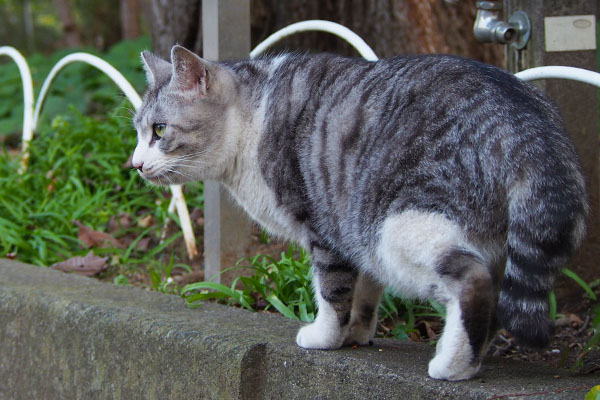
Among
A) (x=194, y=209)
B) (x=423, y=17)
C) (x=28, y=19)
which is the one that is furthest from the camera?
(x=28, y=19)

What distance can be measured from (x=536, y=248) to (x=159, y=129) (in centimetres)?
145

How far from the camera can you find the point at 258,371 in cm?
246

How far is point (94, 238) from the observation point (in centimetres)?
414

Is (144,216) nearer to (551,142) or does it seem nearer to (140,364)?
(140,364)

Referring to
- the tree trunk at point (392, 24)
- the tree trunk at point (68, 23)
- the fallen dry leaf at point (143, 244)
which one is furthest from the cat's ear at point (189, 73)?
the tree trunk at point (68, 23)

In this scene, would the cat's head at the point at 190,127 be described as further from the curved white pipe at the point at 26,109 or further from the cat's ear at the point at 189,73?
the curved white pipe at the point at 26,109

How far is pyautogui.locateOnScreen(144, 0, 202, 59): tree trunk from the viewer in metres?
5.07

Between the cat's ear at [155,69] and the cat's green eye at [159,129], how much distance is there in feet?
0.72

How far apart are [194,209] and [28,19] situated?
43.7 ft

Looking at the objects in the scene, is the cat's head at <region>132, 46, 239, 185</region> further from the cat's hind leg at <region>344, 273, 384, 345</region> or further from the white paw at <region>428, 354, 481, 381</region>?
the white paw at <region>428, 354, 481, 381</region>

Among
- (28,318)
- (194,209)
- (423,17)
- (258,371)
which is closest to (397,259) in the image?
(258,371)

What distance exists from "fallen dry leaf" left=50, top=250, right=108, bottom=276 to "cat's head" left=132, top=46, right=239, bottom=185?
1.25 metres

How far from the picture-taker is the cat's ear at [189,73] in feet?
8.95

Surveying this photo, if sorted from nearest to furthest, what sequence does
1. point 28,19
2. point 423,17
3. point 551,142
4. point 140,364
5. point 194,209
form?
point 551,142, point 140,364, point 194,209, point 423,17, point 28,19
